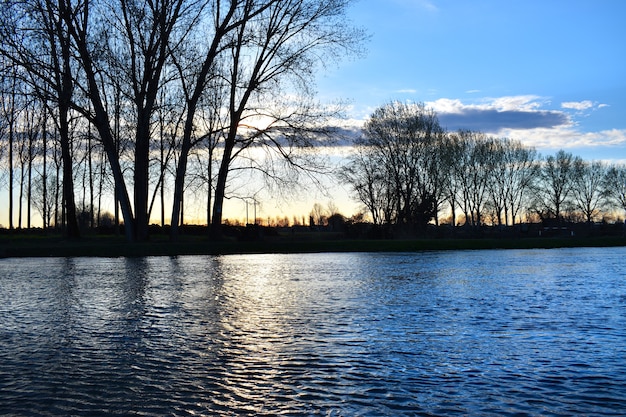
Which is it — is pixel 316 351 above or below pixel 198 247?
below

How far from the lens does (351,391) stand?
4746 millimetres

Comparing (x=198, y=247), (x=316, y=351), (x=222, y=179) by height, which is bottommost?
(x=316, y=351)

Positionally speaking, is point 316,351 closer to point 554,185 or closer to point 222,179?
point 222,179

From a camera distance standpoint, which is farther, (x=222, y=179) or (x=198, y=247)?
(x=222, y=179)

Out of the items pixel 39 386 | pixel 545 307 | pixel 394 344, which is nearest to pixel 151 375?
pixel 39 386

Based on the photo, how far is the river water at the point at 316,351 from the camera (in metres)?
4.49

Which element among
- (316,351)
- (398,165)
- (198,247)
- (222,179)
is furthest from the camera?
(398,165)

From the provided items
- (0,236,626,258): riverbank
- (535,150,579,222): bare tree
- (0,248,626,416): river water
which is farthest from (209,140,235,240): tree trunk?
(535,150,579,222): bare tree

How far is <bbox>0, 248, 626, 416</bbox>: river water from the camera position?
4.49 meters

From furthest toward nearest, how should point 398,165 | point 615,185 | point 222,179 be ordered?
1. point 615,185
2. point 398,165
3. point 222,179

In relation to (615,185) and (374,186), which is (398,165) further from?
(615,185)

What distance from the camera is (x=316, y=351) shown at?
627 cm

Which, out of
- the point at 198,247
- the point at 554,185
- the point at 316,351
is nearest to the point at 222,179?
the point at 198,247

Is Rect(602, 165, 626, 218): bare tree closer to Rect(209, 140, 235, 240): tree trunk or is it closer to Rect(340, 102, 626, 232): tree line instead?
Rect(340, 102, 626, 232): tree line
